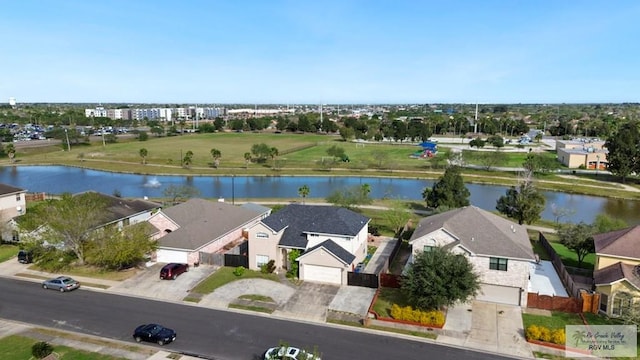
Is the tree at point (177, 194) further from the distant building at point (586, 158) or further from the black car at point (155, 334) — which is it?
the distant building at point (586, 158)

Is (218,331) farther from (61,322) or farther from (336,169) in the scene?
(336,169)

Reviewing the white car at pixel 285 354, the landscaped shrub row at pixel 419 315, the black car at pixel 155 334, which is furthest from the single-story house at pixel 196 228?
the white car at pixel 285 354

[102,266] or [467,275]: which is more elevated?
[467,275]

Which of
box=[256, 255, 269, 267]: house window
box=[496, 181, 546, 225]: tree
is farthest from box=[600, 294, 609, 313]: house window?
box=[256, 255, 269, 267]: house window

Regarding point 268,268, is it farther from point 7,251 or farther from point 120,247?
point 7,251

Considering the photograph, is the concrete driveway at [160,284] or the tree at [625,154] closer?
the concrete driveway at [160,284]

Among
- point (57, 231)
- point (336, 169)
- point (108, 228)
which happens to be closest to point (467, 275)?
point (108, 228)
